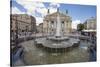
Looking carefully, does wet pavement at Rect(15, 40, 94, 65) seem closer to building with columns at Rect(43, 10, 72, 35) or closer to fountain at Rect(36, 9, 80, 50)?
fountain at Rect(36, 9, 80, 50)

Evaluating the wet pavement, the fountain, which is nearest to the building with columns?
the fountain

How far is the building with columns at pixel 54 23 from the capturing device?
2.21m

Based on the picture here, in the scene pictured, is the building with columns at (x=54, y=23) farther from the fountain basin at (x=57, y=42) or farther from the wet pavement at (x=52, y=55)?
the wet pavement at (x=52, y=55)

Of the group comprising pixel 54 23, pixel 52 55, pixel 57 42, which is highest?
pixel 54 23

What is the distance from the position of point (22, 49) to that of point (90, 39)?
1.02 metres

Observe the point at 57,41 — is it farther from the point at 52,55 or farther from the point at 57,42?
the point at 52,55

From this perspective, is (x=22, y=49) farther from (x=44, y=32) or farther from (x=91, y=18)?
(x=91, y=18)

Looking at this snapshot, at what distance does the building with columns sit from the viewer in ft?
7.23

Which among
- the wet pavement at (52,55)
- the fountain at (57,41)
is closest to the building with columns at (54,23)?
the fountain at (57,41)

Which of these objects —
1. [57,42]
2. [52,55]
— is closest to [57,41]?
[57,42]

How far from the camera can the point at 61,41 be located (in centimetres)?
226

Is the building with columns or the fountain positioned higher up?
the building with columns

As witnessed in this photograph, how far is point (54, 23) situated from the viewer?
2240 mm
